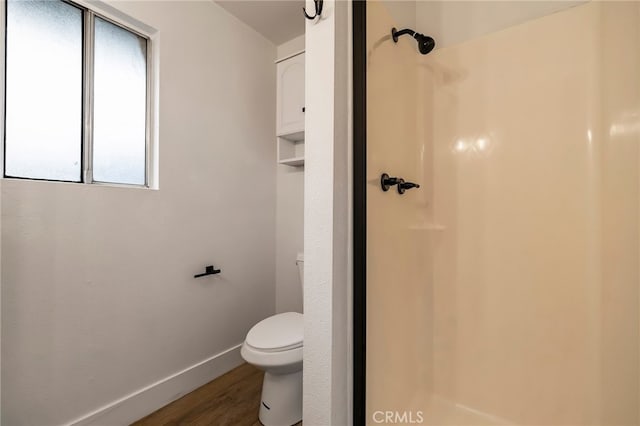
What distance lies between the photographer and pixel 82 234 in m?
1.29

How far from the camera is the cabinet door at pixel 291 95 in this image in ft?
6.78

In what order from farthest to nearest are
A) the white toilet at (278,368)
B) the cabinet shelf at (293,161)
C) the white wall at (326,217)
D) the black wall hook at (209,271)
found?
the cabinet shelf at (293,161)
the black wall hook at (209,271)
the white toilet at (278,368)
the white wall at (326,217)

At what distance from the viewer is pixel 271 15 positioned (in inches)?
76.6

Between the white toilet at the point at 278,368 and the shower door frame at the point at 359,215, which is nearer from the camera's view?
the shower door frame at the point at 359,215

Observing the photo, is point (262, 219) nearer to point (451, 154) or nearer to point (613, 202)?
point (451, 154)

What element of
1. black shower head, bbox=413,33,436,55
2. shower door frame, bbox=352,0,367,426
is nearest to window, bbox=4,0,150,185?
shower door frame, bbox=352,0,367,426

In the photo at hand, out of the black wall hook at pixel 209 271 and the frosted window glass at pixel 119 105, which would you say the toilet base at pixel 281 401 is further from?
the frosted window glass at pixel 119 105

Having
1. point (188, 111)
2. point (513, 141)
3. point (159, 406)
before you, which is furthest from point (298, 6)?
point (159, 406)

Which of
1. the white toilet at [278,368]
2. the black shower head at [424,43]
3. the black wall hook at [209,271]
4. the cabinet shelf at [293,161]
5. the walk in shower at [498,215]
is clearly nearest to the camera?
the walk in shower at [498,215]

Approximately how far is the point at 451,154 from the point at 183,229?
1.58m

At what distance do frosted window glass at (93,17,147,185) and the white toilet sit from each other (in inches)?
43.7

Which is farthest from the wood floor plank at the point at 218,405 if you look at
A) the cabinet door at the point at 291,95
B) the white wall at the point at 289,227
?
the cabinet door at the point at 291,95

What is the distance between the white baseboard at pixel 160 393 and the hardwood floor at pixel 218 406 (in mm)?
36

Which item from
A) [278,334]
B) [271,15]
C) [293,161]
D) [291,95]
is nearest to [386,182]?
[278,334]
